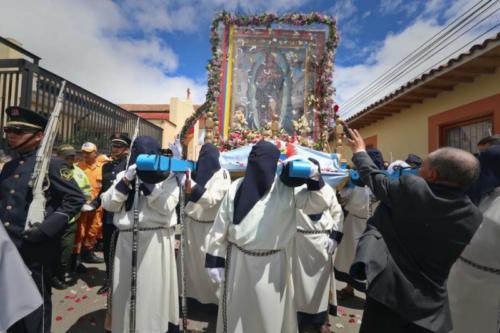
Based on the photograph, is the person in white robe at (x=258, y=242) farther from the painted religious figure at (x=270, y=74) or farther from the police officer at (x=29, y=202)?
the painted religious figure at (x=270, y=74)

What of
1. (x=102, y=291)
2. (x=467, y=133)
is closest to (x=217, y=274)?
(x=102, y=291)

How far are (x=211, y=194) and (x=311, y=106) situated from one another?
4.23m

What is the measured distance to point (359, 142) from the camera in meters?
2.33

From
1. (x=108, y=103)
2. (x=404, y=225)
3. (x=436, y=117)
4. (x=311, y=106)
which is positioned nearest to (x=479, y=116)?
(x=436, y=117)

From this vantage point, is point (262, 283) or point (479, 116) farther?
point (479, 116)

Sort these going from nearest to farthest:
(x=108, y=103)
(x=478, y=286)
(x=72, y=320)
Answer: (x=478, y=286), (x=72, y=320), (x=108, y=103)

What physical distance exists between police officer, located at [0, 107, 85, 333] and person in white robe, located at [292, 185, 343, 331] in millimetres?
2189

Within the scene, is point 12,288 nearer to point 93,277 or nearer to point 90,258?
point 93,277

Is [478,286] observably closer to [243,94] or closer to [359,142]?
[359,142]

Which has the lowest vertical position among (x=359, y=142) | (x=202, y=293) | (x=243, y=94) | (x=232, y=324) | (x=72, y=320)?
(x=72, y=320)

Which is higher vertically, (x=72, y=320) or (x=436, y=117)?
(x=436, y=117)

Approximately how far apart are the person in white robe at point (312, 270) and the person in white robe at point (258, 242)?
2.93 feet

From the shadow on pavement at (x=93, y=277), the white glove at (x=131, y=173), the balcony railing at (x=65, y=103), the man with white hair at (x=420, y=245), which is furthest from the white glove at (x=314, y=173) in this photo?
the balcony railing at (x=65, y=103)

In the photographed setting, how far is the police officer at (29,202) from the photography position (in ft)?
7.47
